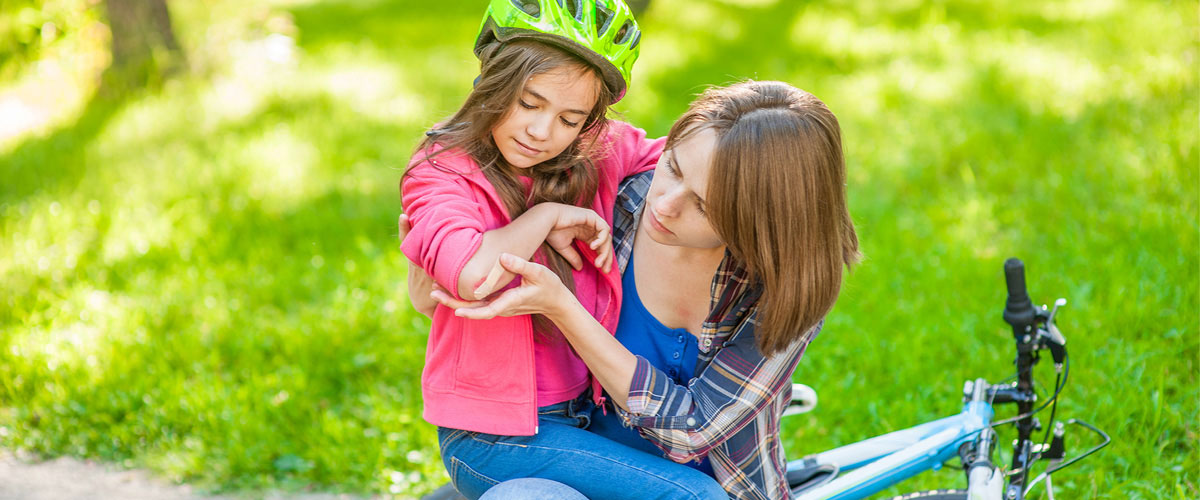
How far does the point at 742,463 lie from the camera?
2.19m

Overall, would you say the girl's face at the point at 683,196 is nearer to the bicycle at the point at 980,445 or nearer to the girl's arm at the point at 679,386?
the girl's arm at the point at 679,386

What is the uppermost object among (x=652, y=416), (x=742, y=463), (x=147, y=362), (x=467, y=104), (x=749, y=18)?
(x=749, y=18)

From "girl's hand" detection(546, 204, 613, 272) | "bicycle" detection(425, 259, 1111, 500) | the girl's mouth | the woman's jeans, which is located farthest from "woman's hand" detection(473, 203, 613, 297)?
"bicycle" detection(425, 259, 1111, 500)

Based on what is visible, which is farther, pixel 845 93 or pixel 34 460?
pixel 845 93

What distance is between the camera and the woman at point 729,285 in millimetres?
1899

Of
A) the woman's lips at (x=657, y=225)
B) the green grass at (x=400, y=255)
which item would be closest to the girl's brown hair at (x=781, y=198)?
the woman's lips at (x=657, y=225)

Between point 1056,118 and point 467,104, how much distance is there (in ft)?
14.4

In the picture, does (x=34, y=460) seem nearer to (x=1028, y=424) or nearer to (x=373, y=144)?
(x=373, y=144)

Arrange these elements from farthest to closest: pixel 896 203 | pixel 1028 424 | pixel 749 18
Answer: pixel 749 18, pixel 896 203, pixel 1028 424

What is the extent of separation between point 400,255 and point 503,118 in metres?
2.86

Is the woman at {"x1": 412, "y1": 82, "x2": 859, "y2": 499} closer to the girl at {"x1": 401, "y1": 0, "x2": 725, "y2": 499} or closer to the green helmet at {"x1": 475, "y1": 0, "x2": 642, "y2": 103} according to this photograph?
the girl at {"x1": 401, "y1": 0, "x2": 725, "y2": 499}

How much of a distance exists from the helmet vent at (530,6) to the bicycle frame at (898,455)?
133 cm

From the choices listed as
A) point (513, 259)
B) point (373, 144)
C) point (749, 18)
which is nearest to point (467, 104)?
point (513, 259)

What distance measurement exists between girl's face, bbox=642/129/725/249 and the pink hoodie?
0.25 meters
